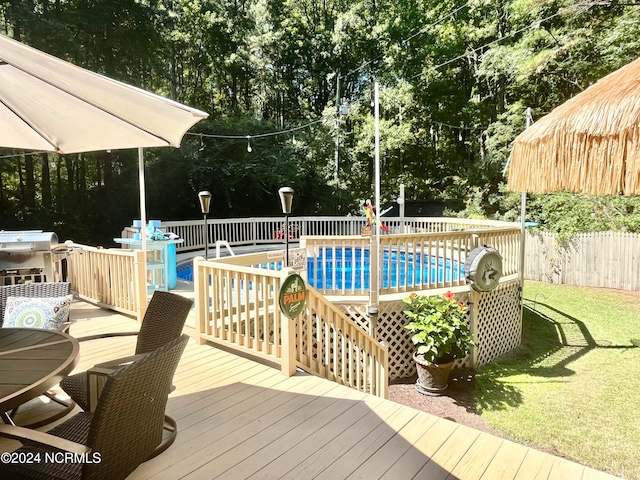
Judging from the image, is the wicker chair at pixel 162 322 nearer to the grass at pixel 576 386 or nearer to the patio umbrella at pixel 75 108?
the patio umbrella at pixel 75 108

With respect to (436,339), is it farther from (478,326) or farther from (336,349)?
(336,349)

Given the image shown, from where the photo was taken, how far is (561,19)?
→ 1364 cm

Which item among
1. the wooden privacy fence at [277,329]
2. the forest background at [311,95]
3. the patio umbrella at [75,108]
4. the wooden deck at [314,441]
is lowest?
the wooden deck at [314,441]

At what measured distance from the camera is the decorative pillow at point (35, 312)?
3.35 metres

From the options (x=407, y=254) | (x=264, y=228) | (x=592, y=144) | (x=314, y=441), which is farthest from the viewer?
(x=264, y=228)

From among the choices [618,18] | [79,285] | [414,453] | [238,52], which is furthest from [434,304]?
[238,52]

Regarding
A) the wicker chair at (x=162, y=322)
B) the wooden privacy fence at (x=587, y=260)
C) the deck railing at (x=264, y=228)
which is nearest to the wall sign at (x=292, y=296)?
the wicker chair at (x=162, y=322)

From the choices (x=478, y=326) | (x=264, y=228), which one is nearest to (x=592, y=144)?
(x=478, y=326)

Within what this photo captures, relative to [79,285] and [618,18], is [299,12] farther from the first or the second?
[79,285]

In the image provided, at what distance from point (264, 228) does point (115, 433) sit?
1227 cm

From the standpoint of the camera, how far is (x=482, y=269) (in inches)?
243

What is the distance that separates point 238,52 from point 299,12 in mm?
3835

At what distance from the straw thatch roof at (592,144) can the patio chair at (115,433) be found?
7.10ft

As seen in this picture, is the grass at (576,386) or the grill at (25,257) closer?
the grass at (576,386)
